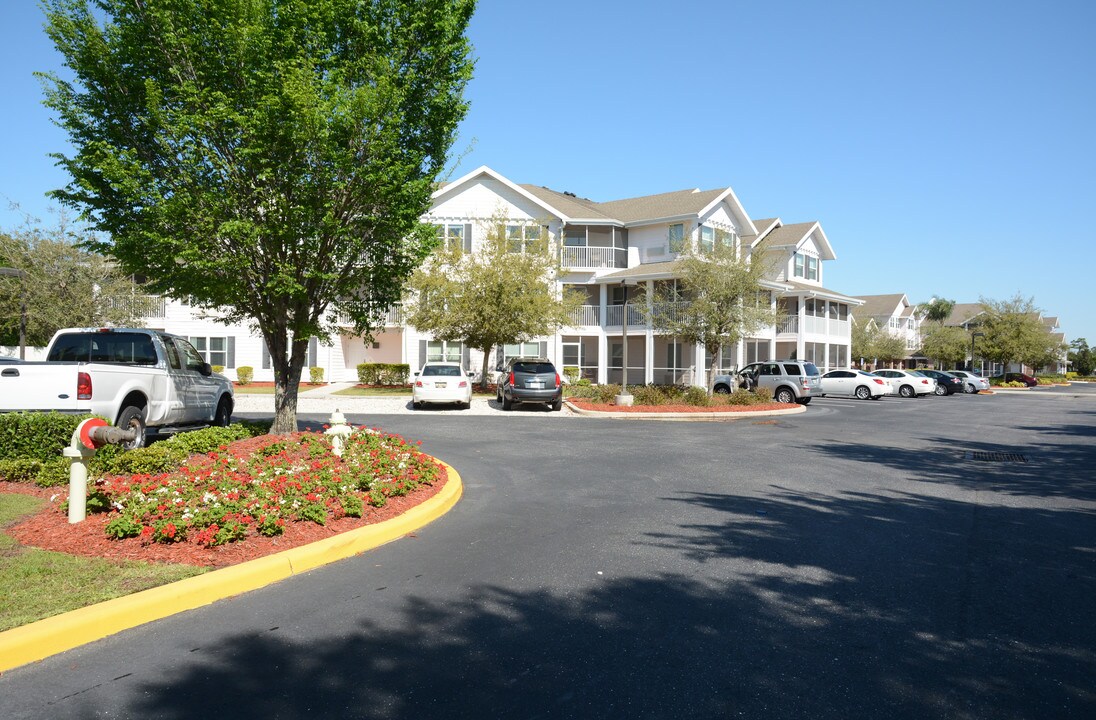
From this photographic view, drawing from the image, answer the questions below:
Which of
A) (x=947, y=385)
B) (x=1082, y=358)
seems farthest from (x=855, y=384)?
(x=1082, y=358)

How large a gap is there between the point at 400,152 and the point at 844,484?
7.87 metres

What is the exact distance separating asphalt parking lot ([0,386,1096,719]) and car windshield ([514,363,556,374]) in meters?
13.2

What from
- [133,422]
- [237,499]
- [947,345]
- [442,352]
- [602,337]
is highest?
[947,345]

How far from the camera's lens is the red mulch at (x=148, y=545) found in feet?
18.7

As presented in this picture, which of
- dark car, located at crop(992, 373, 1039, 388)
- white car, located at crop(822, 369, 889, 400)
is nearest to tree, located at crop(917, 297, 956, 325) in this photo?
dark car, located at crop(992, 373, 1039, 388)

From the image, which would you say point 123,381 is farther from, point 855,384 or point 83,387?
point 855,384

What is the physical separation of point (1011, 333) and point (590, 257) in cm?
Result: 4044

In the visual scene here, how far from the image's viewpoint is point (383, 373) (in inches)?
1304

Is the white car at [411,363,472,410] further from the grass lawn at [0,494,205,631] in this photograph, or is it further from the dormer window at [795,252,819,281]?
the dormer window at [795,252,819,281]

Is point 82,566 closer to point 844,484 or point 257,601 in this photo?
point 257,601

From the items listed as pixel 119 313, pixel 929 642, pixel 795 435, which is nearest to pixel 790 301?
pixel 795 435

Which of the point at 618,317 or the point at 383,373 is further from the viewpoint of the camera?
the point at 618,317

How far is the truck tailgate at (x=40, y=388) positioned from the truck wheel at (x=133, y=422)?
712 mm

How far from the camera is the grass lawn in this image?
177 inches
